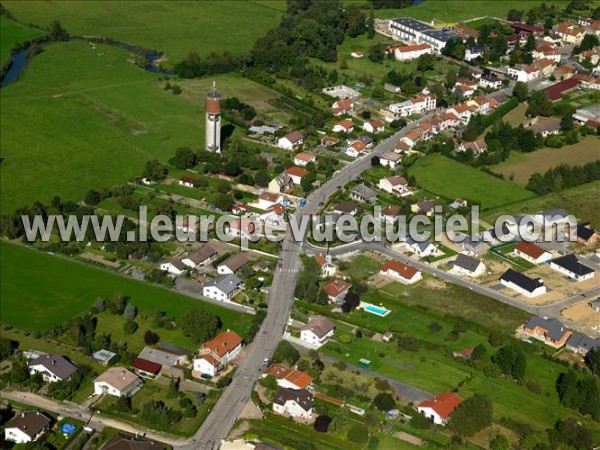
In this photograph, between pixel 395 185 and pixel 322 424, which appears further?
pixel 395 185

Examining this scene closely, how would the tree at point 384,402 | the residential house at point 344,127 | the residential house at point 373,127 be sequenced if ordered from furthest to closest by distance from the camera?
the residential house at point 373,127 < the residential house at point 344,127 < the tree at point 384,402

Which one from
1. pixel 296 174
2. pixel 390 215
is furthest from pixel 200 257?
pixel 296 174

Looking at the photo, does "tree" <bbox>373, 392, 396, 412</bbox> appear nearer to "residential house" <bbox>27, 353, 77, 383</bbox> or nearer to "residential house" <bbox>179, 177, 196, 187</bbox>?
"residential house" <bbox>27, 353, 77, 383</bbox>

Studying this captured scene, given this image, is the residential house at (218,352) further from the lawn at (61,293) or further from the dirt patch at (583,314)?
the dirt patch at (583,314)

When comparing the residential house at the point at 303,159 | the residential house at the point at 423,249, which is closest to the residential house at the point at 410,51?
the residential house at the point at 303,159

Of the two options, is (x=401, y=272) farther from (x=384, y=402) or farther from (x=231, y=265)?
(x=384, y=402)
